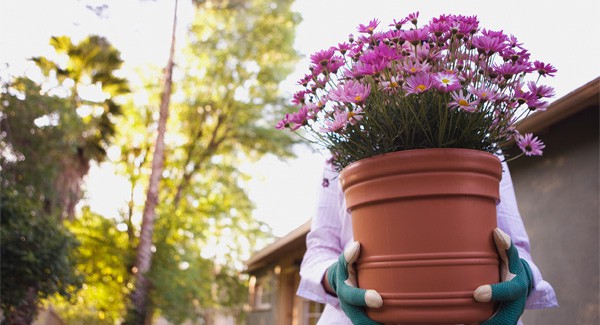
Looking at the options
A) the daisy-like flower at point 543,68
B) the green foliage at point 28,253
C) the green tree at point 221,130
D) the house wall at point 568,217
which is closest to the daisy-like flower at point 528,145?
the daisy-like flower at point 543,68

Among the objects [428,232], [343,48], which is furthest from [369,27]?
[428,232]

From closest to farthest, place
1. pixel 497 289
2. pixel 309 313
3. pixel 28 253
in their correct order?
1. pixel 497 289
2. pixel 28 253
3. pixel 309 313

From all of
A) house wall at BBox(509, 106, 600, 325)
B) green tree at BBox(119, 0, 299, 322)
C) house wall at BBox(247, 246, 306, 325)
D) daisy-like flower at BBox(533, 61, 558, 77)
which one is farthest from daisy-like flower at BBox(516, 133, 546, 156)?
green tree at BBox(119, 0, 299, 322)

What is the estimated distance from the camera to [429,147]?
1.14 m

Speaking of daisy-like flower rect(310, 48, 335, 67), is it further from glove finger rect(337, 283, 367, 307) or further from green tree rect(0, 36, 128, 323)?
green tree rect(0, 36, 128, 323)

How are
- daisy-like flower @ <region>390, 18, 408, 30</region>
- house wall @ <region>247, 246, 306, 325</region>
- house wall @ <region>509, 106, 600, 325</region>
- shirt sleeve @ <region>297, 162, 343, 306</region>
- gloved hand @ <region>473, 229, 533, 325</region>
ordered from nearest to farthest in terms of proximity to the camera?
gloved hand @ <region>473, 229, 533, 325</region> → daisy-like flower @ <region>390, 18, 408, 30</region> → shirt sleeve @ <region>297, 162, 343, 306</region> → house wall @ <region>509, 106, 600, 325</region> → house wall @ <region>247, 246, 306, 325</region>

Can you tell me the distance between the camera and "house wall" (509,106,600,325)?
11.5ft

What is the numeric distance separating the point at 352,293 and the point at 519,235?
1.68 feet

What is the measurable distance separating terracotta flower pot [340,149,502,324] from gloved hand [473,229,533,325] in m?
0.02

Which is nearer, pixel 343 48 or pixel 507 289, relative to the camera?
pixel 507 289

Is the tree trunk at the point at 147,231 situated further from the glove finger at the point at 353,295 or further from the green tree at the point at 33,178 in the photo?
the glove finger at the point at 353,295

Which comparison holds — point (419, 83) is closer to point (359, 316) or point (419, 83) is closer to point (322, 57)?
point (322, 57)

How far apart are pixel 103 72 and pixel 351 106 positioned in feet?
46.7

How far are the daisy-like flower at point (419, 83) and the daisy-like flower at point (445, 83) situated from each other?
11mm
